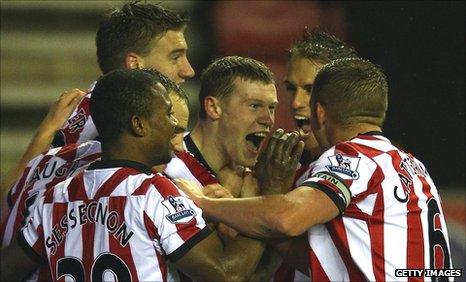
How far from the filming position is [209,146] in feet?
14.8

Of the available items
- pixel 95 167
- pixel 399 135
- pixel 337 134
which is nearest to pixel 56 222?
pixel 95 167

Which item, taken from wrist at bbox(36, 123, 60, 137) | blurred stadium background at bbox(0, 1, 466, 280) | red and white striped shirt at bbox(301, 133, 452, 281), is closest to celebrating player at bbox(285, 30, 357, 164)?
red and white striped shirt at bbox(301, 133, 452, 281)

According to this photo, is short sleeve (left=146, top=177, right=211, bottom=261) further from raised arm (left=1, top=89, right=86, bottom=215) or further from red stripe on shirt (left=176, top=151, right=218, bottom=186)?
raised arm (left=1, top=89, right=86, bottom=215)

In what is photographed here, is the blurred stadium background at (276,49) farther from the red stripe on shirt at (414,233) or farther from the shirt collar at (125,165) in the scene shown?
the shirt collar at (125,165)

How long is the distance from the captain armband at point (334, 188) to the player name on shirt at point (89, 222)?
0.75 m

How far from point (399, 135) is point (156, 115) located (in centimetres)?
420

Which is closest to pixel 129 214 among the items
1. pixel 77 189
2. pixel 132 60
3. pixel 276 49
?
pixel 77 189

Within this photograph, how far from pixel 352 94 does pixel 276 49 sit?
11.1 ft

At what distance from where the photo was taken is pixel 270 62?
7.32 meters

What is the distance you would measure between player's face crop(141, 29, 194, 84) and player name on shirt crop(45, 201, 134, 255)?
51.7 inches

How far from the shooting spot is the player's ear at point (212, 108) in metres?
4.57

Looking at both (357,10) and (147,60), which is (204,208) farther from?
(357,10)

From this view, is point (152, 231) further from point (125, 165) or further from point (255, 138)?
point (255, 138)

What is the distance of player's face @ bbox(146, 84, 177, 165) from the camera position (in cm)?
359
